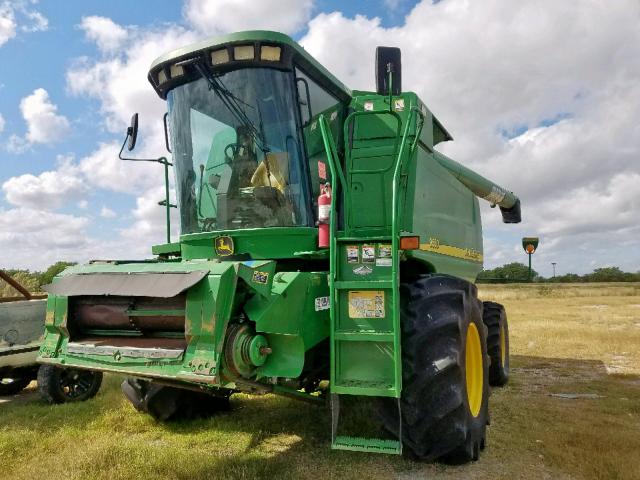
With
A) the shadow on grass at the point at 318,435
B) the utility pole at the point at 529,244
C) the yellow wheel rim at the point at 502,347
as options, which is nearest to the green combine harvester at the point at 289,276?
the shadow on grass at the point at 318,435

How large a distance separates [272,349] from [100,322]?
3.89ft

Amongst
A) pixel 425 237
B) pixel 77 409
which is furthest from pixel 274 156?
pixel 77 409

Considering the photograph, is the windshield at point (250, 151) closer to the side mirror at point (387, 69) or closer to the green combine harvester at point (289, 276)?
the green combine harvester at point (289, 276)

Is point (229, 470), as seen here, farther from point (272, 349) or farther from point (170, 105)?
point (170, 105)

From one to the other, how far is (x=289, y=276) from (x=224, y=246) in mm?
904

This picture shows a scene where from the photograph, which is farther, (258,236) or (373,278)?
(258,236)

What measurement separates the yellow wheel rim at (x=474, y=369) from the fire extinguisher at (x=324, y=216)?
51.6 inches

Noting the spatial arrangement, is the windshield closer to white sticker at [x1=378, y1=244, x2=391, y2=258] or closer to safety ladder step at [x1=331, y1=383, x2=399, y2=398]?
white sticker at [x1=378, y1=244, x2=391, y2=258]

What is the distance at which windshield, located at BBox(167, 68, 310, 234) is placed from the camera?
411 cm

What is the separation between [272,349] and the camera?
3395 mm

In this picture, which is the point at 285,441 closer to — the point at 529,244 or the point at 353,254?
the point at 353,254

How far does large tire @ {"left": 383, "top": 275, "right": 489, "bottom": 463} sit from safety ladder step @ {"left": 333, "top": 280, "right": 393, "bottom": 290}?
0.96 ft

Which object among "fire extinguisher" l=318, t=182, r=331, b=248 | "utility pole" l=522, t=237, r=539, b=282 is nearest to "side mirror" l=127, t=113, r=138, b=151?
"fire extinguisher" l=318, t=182, r=331, b=248

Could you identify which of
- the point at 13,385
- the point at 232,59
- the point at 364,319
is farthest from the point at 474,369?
the point at 13,385
